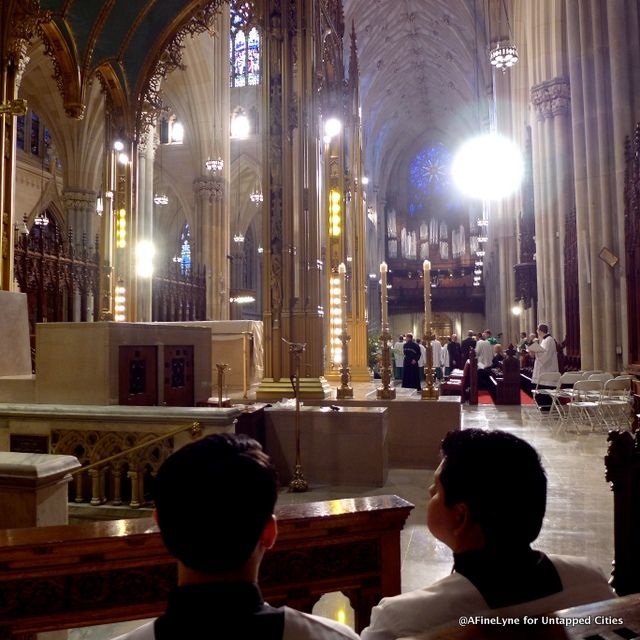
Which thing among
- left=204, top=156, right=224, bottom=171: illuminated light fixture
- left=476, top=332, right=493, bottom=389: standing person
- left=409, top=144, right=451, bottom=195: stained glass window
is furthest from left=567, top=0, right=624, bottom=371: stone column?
left=409, top=144, right=451, bottom=195: stained glass window

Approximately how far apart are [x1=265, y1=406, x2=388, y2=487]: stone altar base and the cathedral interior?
1.52 feet

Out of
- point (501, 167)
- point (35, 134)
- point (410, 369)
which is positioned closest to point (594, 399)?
point (410, 369)

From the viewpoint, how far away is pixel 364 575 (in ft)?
7.48

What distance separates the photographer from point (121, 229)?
12.3 m

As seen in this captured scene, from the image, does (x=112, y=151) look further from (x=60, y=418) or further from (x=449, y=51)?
(x=449, y=51)

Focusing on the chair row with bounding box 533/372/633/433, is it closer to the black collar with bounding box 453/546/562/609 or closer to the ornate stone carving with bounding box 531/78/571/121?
the black collar with bounding box 453/546/562/609

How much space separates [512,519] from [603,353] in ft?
39.3

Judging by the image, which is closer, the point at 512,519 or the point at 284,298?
the point at 512,519

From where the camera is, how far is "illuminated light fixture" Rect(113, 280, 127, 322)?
473 inches

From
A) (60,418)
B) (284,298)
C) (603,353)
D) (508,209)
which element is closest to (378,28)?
(508,209)

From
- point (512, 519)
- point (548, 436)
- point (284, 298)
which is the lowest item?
point (548, 436)

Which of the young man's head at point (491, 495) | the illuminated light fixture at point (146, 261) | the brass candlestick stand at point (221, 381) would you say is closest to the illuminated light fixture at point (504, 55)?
the illuminated light fixture at point (146, 261)

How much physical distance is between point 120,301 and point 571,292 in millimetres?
10934

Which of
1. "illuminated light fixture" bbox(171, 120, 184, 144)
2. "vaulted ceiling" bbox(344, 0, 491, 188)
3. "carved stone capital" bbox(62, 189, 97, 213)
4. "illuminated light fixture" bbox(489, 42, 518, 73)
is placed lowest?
"carved stone capital" bbox(62, 189, 97, 213)
